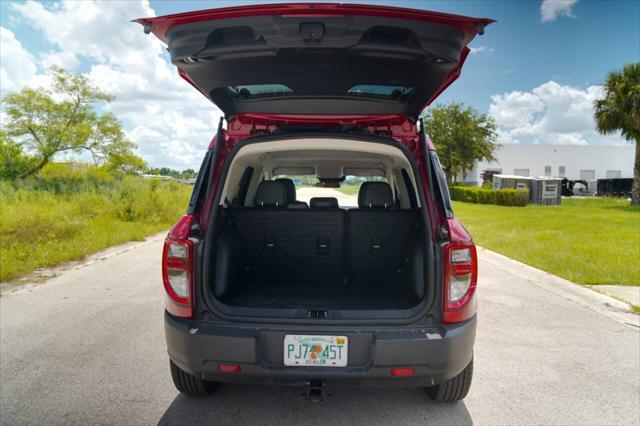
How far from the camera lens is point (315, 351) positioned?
7.25 ft

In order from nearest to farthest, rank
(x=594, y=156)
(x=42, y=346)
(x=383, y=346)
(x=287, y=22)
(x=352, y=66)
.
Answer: (x=287, y=22), (x=383, y=346), (x=352, y=66), (x=42, y=346), (x=594, y=156)

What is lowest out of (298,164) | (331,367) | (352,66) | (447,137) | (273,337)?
(331,367)

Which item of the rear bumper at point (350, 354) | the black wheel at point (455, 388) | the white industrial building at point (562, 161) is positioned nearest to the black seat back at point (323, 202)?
the rear bumper at point (350, 354)

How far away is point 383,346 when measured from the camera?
7.13ft

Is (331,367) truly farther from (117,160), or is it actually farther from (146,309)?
(117,160)

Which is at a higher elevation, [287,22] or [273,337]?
[287,22]

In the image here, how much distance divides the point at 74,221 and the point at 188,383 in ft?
33.9

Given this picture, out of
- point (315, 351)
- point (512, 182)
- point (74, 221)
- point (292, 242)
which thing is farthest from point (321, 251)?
point (512, 182)

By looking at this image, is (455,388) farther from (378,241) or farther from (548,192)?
(548,192)

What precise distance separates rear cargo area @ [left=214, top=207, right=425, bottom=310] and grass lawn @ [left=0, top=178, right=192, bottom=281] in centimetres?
508

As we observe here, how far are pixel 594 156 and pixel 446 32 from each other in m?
63.7

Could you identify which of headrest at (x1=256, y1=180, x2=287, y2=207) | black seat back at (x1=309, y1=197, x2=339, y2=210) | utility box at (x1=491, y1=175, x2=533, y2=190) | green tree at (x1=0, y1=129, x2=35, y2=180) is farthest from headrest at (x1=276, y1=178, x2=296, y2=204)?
utility box at (x1=491, y1=175, x2=533, y2=190)

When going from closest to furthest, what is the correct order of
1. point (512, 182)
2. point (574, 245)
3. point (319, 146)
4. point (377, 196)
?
point (319, 146), point (377, 196), point (574, 245), point (512, 182)

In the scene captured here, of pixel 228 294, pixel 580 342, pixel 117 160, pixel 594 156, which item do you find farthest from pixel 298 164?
pixel 594 156
